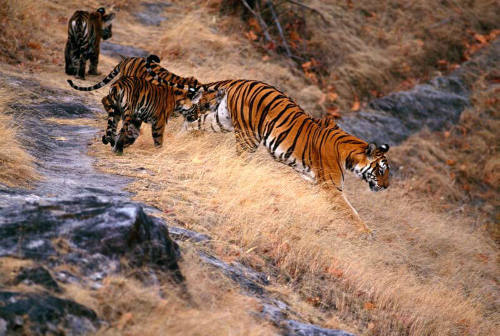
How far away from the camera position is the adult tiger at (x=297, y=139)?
308 inches

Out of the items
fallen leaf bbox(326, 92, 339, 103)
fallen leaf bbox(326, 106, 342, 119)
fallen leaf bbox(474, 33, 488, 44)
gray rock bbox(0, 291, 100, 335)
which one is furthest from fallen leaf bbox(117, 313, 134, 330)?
fallen leaf bbox(474, 33, 488, 44)

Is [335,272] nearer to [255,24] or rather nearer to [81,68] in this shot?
[81,68]

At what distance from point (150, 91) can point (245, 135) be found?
144cm

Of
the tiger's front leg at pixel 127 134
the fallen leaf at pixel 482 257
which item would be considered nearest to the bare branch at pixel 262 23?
the fallen leaf at pixel 482 257

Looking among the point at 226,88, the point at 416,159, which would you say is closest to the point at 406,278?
the point at 226,88

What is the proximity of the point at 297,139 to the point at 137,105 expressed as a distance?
7.00 ft

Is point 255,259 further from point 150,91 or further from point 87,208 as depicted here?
point 150,91

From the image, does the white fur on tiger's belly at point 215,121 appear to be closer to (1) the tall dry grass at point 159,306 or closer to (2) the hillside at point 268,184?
(2) the hillside at point 268,184

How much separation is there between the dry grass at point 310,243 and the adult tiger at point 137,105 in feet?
0.68

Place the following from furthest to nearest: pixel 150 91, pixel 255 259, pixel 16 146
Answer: pixel 150 91, pixel 16 146, pixel 255 259

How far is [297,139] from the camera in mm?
8016

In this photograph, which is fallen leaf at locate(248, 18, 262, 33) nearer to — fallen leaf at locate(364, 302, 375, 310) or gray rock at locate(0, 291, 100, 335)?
fallen leaf at locate(364, 302, 375, 310)

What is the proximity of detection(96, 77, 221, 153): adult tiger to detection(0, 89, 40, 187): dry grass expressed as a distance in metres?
1.23

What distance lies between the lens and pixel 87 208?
4.16 meters
